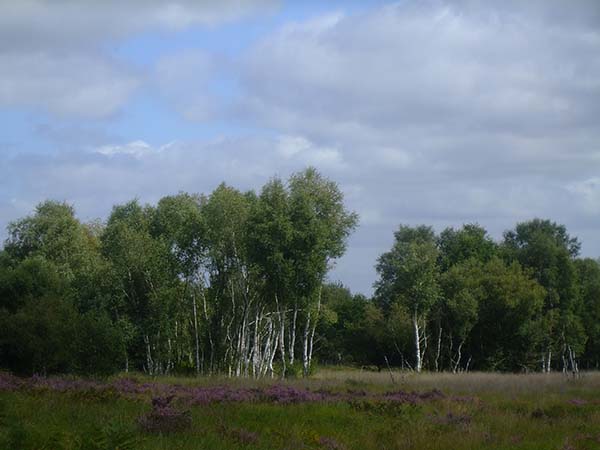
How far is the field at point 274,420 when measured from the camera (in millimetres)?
13836

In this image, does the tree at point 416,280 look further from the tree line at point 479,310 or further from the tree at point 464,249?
the tree at point 464,249

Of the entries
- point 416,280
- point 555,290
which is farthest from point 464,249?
point 416,280

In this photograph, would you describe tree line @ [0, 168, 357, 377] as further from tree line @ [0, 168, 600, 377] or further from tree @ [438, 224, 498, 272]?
tree @ [438, 224, 498, 272]

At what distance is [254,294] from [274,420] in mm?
28453

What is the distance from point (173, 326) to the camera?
1986 inches

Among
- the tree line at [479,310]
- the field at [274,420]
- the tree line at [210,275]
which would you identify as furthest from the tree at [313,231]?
the field at [274,420]

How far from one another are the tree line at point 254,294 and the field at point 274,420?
9131mm

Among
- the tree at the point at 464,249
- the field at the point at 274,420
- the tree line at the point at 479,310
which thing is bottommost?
the field at the point at 274,420

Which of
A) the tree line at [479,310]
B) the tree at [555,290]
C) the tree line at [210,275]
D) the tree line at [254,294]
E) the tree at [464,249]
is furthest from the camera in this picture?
the tree at [464,249]

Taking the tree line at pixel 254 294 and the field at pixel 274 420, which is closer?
the field at pixel 274 420

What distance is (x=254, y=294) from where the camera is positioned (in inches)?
1860

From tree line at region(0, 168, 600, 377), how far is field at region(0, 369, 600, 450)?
360 inches

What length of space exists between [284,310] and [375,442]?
27.5m

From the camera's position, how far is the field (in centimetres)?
1384
